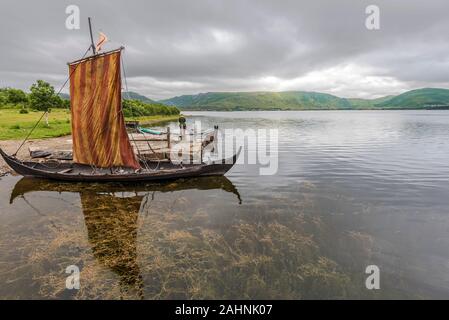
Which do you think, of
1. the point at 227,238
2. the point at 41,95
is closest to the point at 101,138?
the point at 227,238

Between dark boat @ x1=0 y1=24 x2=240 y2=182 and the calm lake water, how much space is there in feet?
3.94

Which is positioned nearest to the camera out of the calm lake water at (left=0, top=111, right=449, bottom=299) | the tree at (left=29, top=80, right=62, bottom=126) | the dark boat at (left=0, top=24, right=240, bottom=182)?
the calm lake water at (left=0, top=111, right=449, bottom=299)

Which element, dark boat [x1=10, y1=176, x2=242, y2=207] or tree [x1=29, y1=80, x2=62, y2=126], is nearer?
dark boat [x1=10, y1=176, x2=242, y2=207]

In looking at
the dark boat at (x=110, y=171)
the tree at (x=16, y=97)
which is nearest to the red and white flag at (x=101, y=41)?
the dark boat at (x=110, y=171)

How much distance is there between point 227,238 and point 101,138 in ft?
54.7

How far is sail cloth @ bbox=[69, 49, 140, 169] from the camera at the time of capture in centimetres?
2206

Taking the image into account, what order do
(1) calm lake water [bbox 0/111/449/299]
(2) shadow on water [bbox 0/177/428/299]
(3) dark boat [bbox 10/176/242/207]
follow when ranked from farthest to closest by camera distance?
(3) dark boat [bbox 10/176/242/207] < (1) calm lake water [bbox 0/111/449/299] < (2) shadow on water [bbox 0/177/428/299]

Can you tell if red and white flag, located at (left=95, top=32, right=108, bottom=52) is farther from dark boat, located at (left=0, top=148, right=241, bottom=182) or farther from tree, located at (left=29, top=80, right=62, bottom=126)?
tree, located at (left=29, top=80, right=62, bottom=126)

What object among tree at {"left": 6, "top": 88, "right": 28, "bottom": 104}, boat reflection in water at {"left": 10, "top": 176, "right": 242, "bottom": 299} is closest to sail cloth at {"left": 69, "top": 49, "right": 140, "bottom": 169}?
boat reflection in water at {"left": 10, "top": 176, "right": 242, "bottom": 299}

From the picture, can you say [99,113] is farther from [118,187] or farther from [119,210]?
[119,210]

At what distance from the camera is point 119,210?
17.9 m

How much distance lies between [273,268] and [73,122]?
2278cm

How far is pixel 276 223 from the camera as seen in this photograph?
1598cm
